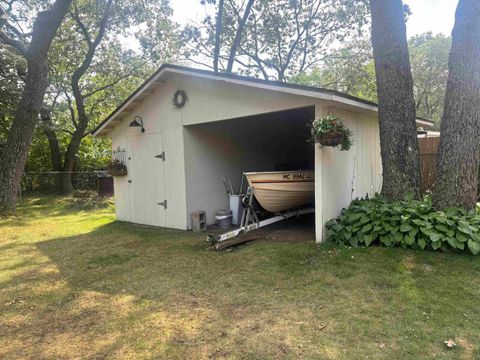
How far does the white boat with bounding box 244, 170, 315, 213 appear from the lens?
237 inches

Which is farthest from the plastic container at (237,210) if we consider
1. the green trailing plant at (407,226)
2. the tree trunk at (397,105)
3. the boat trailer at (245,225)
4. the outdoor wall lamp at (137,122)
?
the tree trunk at (397,105)

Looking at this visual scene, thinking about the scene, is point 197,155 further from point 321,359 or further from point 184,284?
point 321,359

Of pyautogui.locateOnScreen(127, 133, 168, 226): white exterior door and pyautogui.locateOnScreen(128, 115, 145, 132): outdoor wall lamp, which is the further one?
pyautogui.locateOnScreen(128, 115, 145, 132): outdoor wall lamp

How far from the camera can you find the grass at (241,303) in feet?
8.34

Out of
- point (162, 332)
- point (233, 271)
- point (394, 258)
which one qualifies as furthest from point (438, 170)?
point (162, 332)

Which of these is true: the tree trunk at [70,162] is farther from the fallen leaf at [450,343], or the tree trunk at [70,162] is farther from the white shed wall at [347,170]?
the fallen leaf at [450,343]

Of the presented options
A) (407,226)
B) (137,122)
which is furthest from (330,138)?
(137,122)

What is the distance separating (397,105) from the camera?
16.8 ft

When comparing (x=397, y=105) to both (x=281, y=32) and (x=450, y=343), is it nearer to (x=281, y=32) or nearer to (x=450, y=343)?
(x=450, y=343)

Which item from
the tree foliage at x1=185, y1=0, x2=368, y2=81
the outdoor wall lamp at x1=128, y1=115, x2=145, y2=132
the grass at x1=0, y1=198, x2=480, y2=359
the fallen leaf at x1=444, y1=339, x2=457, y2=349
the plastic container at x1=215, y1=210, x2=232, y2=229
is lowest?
the grass at x1=0, y1=198, x2=480, y2=359

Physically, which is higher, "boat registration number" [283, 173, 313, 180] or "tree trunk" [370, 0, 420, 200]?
"tree trunk" [370, 0, 420, 200]

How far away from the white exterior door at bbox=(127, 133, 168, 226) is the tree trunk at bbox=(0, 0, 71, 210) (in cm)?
303

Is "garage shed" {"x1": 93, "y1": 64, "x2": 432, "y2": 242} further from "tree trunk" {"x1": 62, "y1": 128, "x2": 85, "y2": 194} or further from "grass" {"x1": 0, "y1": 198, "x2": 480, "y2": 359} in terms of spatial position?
"tree trunk" {"x1": 62, "y1": 128, "x2": 85, "y2": 194}

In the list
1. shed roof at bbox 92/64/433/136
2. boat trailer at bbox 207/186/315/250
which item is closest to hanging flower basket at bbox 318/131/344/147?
shed roof at bbox 92/64/433/136
